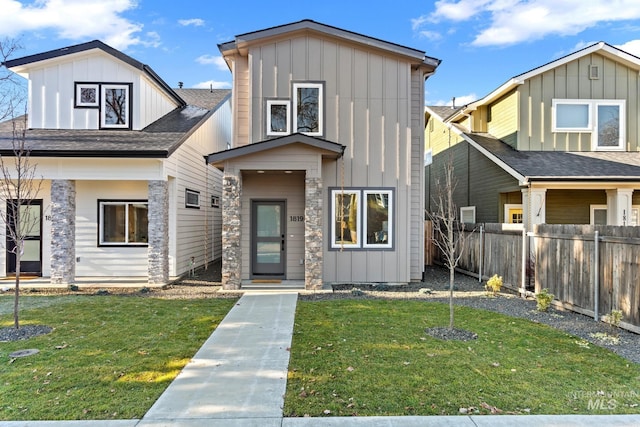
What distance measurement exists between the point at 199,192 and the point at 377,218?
6.71m

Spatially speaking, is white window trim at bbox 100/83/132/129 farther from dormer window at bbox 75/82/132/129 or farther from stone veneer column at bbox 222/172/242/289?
stone veneer column at bbox 222/172/242/289

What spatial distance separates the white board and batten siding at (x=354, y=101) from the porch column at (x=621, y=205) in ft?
21.6

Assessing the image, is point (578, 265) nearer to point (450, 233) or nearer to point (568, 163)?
point (450, 233)

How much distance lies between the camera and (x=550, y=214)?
44.3 ft

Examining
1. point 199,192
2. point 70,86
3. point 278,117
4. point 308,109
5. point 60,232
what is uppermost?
point 70,86

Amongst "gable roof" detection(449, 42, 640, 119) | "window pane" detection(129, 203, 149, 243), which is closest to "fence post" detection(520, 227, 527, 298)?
"gable roof" detection(449, 42, 640, 119)

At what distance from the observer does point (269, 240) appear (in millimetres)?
10883

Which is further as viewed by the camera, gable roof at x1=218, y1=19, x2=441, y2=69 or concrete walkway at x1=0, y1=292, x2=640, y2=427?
gable roof at x1=218, y1=19, x2=441, y2=69

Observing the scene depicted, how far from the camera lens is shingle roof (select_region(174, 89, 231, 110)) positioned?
17.5m

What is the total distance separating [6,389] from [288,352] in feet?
10.2

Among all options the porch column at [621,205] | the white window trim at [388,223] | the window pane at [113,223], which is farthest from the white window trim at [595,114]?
the window pane at [113,223]

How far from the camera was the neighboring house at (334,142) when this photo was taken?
414 inches

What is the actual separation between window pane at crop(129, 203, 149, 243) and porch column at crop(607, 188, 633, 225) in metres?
14.2

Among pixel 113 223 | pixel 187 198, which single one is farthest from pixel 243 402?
pixel 187 198
